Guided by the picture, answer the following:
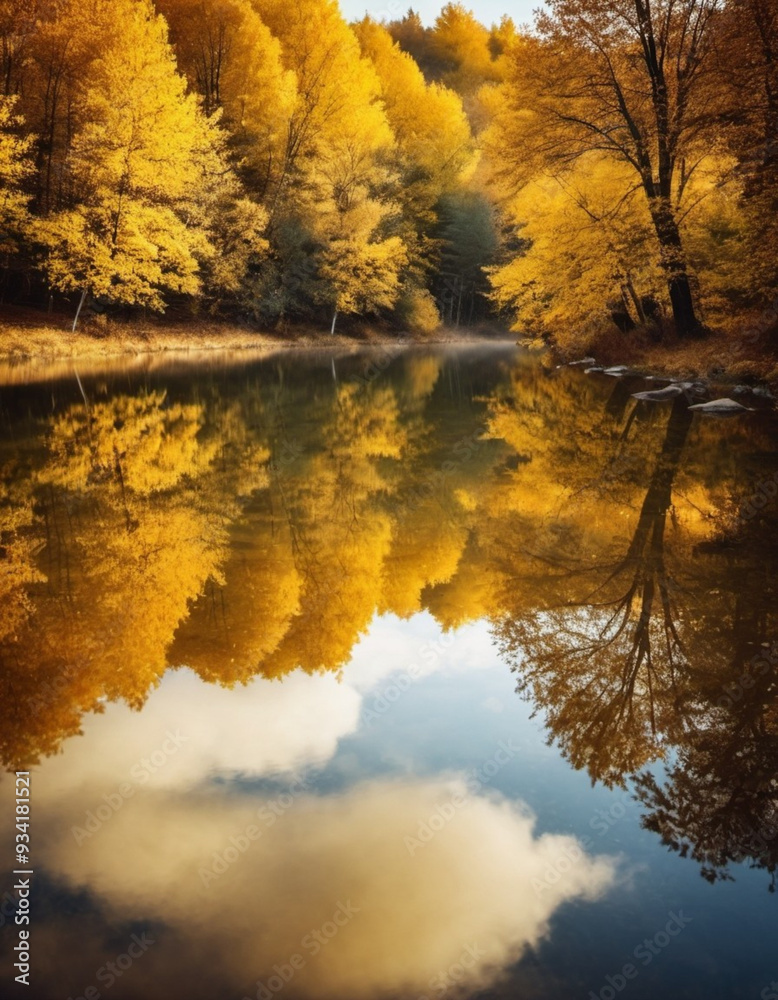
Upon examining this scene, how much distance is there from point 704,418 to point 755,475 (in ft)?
18.1

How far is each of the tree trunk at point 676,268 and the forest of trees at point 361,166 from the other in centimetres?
6

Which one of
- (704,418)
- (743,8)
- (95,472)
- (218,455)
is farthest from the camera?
(743,8)

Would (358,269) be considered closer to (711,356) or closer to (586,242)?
(586,242)

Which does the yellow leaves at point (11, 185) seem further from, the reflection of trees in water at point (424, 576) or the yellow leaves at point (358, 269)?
the reflection of trees in water at point (424, 576)

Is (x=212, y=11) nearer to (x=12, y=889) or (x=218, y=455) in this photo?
(x=218, y=455)

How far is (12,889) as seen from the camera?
2.72 metres

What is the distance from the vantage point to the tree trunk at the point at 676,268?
1973cm

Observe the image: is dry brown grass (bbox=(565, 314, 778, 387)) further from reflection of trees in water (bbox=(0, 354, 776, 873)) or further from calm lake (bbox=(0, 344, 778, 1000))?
calm lake (bbox=(0, 344, 778, 1000))

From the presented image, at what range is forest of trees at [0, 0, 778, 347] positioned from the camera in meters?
19.3

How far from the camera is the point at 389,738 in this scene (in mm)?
3889

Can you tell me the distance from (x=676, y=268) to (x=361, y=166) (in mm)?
23690

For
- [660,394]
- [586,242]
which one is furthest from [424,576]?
[586,242]

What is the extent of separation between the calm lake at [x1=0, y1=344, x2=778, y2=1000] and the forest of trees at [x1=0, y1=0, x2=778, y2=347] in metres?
12.5

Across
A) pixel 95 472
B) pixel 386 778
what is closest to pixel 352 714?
pixel 386 778
